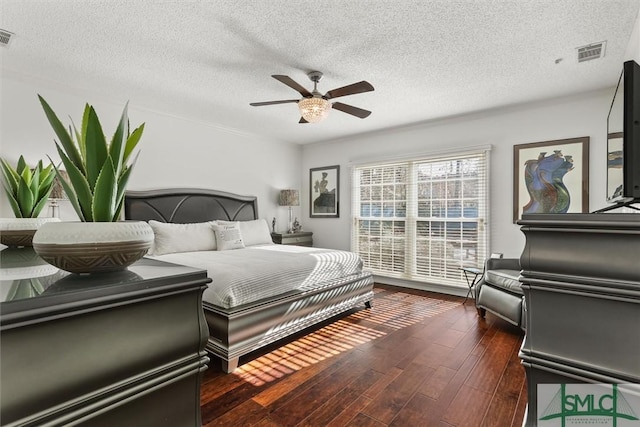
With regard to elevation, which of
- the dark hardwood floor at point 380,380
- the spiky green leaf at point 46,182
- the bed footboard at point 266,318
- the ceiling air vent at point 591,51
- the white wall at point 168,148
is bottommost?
the dark hardwood floor at point 380,380

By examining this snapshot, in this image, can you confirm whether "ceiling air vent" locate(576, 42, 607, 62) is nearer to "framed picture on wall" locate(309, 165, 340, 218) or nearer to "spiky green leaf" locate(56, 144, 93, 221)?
"spiky green leaf" locate(56, 144, 93, 221)

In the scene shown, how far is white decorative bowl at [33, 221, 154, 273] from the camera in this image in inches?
27.3

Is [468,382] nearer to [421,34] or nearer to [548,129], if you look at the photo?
[421,34]

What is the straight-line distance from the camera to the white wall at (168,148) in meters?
3.16

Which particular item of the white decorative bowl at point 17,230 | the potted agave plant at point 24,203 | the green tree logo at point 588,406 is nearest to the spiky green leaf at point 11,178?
the potted agave plant at point 24,203

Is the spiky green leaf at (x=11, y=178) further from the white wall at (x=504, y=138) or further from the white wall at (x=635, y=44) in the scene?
the white wall at (x=504, y=138)

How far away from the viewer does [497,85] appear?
3312 millimetres

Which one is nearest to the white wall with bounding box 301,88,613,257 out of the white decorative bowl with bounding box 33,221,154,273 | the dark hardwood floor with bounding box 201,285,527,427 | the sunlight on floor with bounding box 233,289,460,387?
the sunlight on floor with bounding box 233,289,460,387

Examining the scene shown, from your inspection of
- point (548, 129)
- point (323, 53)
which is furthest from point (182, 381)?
point (548, 129)

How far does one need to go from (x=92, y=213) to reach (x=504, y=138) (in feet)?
14.9

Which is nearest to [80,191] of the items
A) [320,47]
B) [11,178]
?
[11,178]

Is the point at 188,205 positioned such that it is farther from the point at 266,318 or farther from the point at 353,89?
the point at 353,89

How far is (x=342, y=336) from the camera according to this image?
3.00m

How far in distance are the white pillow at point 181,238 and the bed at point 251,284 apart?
0.04 metres
